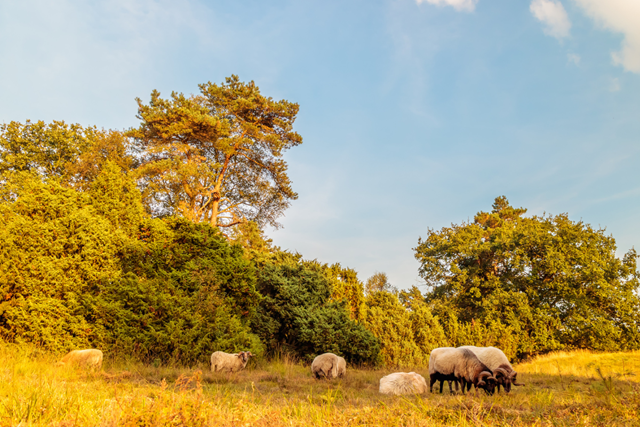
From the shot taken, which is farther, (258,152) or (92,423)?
(258,152)

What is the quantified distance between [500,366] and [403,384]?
2.10 meters

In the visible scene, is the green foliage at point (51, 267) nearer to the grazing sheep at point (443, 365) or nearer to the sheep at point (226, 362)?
the sheep at point (226, 362)

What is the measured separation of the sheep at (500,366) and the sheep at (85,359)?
9076 millimetres

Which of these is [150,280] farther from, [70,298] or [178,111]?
[178,111]

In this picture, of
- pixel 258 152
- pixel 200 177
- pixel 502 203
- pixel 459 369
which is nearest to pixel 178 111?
pixel 200 177

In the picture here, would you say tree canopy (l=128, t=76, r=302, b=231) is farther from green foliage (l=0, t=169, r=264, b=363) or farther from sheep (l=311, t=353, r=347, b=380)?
sheep (l=311, t=353, r=347, b=380)

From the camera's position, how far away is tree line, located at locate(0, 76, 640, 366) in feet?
34.6

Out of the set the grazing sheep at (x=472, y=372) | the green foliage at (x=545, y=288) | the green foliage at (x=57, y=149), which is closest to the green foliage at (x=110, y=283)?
the grazing sheep at (x=472, y=372)

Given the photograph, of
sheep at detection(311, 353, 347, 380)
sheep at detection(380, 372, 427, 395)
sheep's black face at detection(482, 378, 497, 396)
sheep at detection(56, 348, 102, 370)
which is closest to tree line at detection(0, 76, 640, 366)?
sheep at detection(56, 348, 102, 370)

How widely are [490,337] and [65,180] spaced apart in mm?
27670

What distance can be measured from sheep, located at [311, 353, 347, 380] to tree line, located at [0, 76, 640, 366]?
2.98m

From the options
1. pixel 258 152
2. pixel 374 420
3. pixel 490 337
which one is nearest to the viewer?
pixel 374 420

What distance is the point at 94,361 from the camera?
29.0 ft

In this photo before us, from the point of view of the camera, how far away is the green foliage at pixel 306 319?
1331cm
